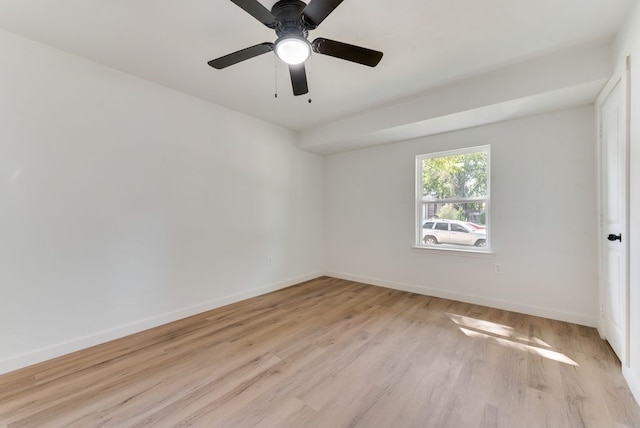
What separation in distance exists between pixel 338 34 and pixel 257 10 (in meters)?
0.81

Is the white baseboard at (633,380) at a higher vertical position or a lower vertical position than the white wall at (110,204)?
lower

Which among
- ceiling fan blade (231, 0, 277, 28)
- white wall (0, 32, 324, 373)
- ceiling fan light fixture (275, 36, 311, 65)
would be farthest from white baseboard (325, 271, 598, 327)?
ceiling fan blade (231, 0, 277, 28)

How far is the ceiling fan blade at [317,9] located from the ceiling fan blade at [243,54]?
12.6 inches

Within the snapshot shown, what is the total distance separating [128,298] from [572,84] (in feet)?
Result: 14.8

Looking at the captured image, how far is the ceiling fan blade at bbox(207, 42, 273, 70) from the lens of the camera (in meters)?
1.83

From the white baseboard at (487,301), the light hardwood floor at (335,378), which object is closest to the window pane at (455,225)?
the white baseboard at (487,301)

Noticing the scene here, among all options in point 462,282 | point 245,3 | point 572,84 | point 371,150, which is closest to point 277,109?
point 371,150

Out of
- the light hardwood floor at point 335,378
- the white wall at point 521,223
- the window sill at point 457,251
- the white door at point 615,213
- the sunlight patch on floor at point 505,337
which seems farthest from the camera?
the window sill at point 457,251

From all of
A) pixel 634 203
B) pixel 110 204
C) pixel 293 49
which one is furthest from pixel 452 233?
pixel 110 204

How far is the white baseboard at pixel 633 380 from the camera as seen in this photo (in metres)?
1.68

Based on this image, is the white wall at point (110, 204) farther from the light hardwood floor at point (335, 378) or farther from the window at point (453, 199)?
the window at point (453, 199)

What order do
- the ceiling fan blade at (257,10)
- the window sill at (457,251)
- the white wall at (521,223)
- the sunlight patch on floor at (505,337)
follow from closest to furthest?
the ceiling fan blade at (257,10)
the sunlight patch on floor at (505,337)
the white wall at (521,223)
the window sill at (457,251)

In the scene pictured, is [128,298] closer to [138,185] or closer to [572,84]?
[138,185]

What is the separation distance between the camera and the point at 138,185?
109 inches
